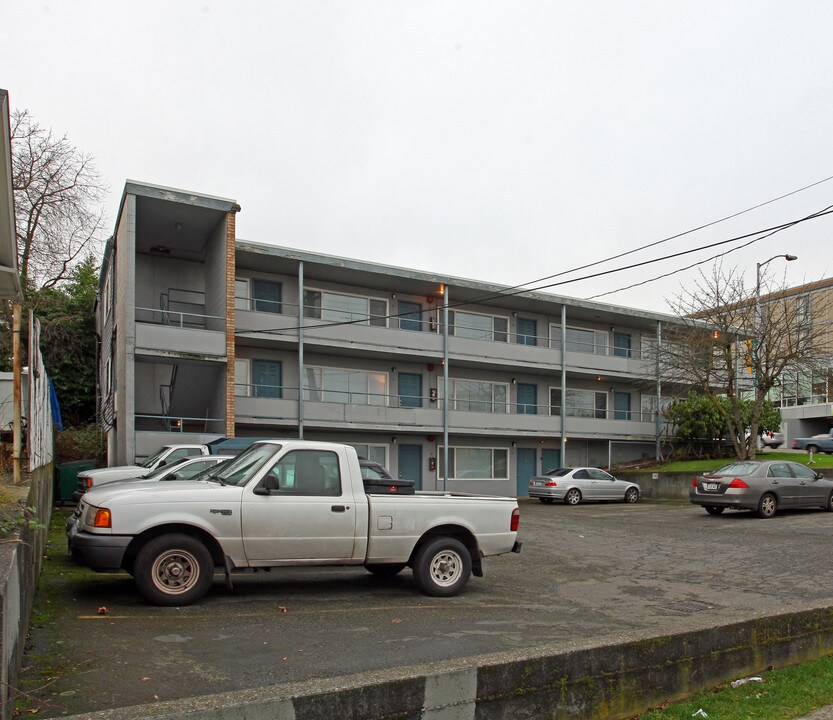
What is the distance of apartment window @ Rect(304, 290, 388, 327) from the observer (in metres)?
29.9

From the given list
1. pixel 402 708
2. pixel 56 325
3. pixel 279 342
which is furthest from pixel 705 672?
pixel 56 325

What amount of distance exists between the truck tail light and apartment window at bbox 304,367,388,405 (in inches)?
836

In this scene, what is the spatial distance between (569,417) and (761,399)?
775 centimetres

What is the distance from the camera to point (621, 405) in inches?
1499

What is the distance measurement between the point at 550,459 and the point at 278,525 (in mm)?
28080

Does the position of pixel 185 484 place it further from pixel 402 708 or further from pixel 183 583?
pixel 402 708

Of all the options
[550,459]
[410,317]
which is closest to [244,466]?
[410,317]

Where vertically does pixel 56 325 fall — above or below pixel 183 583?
above

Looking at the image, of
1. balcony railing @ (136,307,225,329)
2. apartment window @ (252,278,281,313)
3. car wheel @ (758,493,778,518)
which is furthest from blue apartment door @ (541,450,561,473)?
balcony railing @ (136,307,225,329)

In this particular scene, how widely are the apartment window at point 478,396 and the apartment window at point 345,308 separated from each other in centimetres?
415

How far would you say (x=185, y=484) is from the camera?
341 inches

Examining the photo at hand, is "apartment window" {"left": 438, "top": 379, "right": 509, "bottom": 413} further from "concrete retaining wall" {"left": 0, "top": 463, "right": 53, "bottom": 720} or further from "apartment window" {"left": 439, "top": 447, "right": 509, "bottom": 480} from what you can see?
"concrete retaining wall" {"left": 0, "top": 463, "right": 53, "bottom": 720}

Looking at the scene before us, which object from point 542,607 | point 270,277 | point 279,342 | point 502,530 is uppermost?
point 270,277

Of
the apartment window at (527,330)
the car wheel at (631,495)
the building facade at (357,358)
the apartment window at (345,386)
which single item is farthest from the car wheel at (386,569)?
the apartment window at (527,330)
